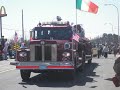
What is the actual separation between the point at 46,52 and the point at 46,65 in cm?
63

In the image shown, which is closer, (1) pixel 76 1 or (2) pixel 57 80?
(2) pixel 57 80

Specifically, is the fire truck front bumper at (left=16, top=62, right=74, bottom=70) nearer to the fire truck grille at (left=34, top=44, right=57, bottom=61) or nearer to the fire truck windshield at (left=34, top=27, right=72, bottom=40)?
the fire truck grille at (left=34, top=44, right=57, bottom=61)

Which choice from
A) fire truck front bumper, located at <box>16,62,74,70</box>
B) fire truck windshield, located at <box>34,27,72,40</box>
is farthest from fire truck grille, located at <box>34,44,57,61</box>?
fire truck windshield, located at <box>34,27,72,40</box>

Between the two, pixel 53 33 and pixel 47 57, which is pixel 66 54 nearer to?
pixel 47 57

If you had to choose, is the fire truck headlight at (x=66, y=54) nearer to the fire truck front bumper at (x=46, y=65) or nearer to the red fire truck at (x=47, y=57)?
the red fire truck at (x=47, y=57)

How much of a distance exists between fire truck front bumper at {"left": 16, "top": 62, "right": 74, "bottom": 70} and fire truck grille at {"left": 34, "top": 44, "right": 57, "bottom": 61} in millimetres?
310

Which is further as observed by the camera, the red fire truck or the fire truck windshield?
the fire truck windshield

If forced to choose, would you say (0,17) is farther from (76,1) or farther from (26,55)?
(26,55)

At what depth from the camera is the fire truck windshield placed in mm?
15808

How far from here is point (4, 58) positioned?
112 feet

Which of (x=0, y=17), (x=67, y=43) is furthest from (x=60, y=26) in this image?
(x=0, y=17)

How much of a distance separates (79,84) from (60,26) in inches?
143

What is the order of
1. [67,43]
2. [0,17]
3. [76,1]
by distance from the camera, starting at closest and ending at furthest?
[67,43]
[76,1]
[0,17]

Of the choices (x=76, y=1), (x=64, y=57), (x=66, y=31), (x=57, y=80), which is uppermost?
(x=76, y=1)
